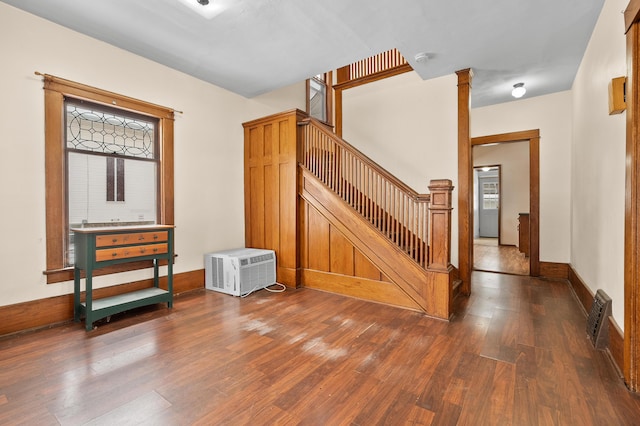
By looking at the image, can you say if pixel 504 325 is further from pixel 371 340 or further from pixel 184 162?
pixel 184 162

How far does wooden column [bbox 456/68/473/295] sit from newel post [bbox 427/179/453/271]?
1029mm

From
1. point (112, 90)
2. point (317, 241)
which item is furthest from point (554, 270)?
point (112, 90)

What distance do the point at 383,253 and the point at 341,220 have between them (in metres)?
0.69

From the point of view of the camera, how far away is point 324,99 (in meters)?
6.25

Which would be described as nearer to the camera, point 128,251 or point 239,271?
point 128,251

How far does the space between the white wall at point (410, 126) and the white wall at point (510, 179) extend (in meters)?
4.82

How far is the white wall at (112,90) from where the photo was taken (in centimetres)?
256

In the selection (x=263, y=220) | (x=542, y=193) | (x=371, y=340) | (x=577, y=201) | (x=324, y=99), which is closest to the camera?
(x=371, y=340)

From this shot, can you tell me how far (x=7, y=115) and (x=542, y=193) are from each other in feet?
22.4

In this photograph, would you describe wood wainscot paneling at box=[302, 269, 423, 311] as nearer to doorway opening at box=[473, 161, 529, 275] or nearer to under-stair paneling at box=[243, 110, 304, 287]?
under-stair paneling at box=[243, 110, 304, 287]

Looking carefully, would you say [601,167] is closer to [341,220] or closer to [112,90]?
[341,220]

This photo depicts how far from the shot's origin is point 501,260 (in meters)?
6.17

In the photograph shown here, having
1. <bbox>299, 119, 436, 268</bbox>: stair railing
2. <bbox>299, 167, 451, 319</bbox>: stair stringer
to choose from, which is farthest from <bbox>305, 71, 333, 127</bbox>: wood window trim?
<bbox>299, 167, 451, 319</bbox>: stair stringer

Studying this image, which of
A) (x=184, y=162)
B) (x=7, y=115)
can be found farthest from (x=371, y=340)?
(x=7, y=115)
